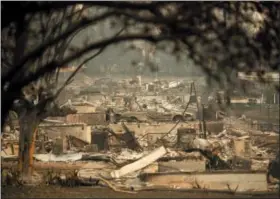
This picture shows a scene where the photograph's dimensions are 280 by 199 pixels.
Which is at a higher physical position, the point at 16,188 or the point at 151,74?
the point at 151,74

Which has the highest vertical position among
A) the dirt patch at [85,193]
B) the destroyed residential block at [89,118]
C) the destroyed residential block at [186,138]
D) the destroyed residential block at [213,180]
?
the destroyed residential block at [89,118]

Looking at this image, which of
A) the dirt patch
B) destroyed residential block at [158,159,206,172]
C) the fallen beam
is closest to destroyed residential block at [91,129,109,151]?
the fallen beam

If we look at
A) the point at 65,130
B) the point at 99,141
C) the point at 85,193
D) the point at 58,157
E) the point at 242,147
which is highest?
the point at 65,130

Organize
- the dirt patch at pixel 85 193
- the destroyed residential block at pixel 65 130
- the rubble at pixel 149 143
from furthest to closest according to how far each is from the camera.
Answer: the destroyed residential block at pixel 65 130, the rubble at pixel 149 143, the dirt patch at pixel 85 193

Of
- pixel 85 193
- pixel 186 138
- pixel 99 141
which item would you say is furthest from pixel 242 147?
pixel 85 193

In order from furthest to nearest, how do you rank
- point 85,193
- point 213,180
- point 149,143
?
point 149,143, point 213,180, point 85,193

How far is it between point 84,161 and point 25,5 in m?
2.76

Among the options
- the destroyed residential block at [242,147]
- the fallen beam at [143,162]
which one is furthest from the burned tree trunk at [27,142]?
the destroyed residential block at [242,147]

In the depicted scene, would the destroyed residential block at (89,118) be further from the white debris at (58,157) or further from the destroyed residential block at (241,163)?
the destroyed residential block at (241,163)

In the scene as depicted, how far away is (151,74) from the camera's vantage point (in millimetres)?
7969

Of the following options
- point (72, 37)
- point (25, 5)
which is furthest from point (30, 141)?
point (25, 5)

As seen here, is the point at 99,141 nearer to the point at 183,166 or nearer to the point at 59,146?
the point at 59,146

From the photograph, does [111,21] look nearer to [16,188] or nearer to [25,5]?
[25,5]

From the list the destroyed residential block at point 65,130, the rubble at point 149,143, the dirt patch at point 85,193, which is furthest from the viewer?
the destroyed residential block at point 65,130
